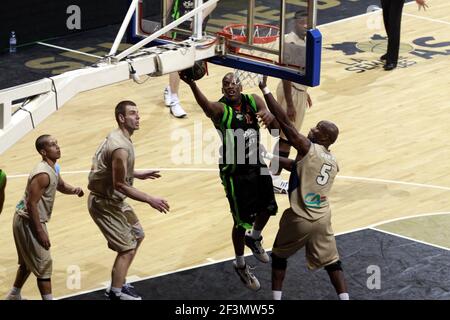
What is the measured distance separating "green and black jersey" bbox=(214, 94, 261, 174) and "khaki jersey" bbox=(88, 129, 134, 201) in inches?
34.1

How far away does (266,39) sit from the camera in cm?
1016

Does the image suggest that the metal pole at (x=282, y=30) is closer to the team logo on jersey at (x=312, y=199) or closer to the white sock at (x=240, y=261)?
the team logo on jersey at (x=312, y=199)

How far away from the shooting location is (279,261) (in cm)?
929

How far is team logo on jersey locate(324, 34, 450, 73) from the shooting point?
15984mm

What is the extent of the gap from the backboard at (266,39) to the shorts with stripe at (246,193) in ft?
2.80

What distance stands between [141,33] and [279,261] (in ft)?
8.60

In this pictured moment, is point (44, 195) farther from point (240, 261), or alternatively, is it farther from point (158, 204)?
point (240, 261)

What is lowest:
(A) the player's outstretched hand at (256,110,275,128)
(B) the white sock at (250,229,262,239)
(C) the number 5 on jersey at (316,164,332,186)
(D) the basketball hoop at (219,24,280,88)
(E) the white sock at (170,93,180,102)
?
(E) the white sock at (170,93,180,102)

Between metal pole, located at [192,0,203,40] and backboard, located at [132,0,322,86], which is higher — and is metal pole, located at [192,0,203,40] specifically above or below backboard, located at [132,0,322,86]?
above

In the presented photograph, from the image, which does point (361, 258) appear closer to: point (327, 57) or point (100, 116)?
point (100, 116)

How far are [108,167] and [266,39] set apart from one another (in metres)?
1.90

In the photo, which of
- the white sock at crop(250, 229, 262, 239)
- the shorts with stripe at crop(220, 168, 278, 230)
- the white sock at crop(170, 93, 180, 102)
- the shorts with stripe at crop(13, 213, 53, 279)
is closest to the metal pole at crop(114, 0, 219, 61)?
the shorts with stripe at crop(220, 168, 278, 230)

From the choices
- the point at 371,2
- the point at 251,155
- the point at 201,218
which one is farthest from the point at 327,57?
the point at 251,155

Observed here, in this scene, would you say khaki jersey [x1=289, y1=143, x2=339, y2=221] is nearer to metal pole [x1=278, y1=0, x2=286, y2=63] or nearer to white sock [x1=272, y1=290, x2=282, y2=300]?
white sock [x1=272, y1=290, x2=282, y2=300]
